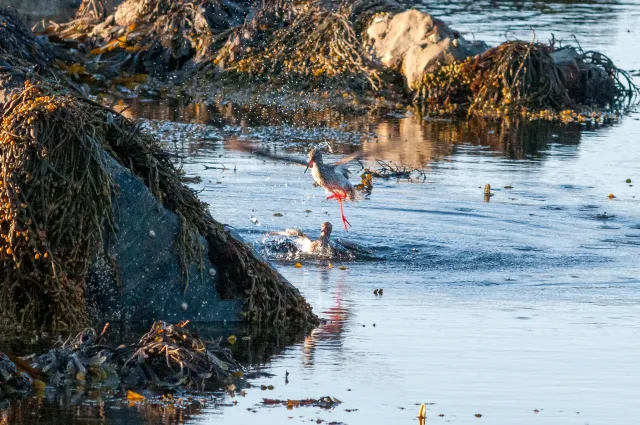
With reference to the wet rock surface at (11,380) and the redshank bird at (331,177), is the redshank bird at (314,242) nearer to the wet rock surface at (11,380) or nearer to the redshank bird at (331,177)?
the redshank bird at (331,177)

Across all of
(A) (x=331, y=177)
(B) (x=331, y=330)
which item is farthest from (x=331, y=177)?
(B) (x=331, y=330)

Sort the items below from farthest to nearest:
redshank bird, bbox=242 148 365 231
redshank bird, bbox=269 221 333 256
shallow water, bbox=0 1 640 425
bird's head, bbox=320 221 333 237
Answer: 1. redshank bird, bbox=242 148 365 231
2. bird's head, bbox=320 221 333 237
3. redshank bird, bbox=269 221 333 256
4. shallow water, bbox=0 1 640 425

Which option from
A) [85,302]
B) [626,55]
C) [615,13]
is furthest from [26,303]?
[615,13]

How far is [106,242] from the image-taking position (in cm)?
801

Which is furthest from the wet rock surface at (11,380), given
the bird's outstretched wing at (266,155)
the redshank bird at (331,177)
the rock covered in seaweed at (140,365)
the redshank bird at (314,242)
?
the redshank bird at (331,177)

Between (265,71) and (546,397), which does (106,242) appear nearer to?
(546,397)

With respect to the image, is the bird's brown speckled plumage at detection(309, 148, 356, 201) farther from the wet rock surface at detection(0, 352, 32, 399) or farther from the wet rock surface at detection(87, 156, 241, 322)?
the wet rock surface at detection(0, 352, 32, 399)

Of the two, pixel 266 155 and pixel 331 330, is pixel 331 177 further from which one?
pixel 331 330

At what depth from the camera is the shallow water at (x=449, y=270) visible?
6688 mm

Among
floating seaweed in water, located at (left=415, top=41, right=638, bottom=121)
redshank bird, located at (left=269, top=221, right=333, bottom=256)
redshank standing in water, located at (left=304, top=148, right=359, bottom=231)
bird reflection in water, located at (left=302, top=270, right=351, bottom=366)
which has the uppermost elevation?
floating seaweed in water, located at (left=415, top=41, right=638, bottom=121)

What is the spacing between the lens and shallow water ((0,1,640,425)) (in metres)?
6.69

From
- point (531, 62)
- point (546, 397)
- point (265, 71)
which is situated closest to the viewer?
point (546, 397)

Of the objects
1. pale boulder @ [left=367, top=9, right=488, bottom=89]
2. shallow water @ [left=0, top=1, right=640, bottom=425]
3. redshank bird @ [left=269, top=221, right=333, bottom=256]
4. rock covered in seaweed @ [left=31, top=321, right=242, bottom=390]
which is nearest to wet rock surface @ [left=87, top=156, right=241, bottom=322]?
shallow water @ [left=0, top=1, right=640, bottom=425]

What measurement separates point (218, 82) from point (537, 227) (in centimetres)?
1037
